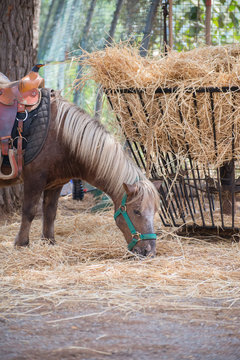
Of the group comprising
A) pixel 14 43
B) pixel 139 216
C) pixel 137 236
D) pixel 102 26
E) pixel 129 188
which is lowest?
pixel 137 236

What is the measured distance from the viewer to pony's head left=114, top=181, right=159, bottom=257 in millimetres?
3064

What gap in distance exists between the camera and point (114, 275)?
2.65m

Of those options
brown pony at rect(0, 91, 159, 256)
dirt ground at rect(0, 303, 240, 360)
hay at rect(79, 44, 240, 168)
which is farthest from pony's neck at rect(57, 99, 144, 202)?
dirt ground at rect(0, 303, 240, 360)

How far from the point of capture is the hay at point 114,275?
Result: 2.21m

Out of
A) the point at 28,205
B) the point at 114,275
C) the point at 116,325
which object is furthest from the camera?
the point at 28,205

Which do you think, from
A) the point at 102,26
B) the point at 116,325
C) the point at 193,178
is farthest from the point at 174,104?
the point at 102,26

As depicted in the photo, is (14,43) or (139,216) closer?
(139,216)

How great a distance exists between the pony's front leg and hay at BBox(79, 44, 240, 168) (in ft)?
2.53

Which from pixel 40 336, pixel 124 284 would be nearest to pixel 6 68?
pixel 124 284

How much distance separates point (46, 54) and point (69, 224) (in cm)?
336

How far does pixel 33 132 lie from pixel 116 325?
5.79 feet

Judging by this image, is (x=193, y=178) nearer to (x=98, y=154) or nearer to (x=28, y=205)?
(x=98, y=154)

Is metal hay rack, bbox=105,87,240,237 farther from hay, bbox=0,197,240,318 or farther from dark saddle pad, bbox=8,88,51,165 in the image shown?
dark saddle pad, bbox=8,88,51,165

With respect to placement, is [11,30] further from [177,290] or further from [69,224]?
[177,290]
